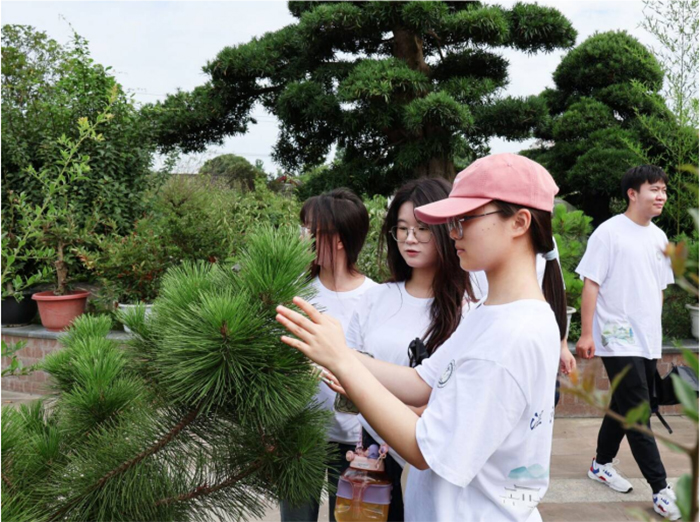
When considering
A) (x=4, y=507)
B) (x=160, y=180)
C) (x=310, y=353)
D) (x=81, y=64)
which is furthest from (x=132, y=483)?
(x=160, y=180)

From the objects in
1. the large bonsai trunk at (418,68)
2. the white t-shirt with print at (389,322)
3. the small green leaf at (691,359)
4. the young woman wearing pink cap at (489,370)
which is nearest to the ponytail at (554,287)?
the white t-shirt with print at (389,322)

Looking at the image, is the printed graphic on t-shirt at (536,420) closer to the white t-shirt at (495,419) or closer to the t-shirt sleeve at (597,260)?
the white t-shirt at (495,419)

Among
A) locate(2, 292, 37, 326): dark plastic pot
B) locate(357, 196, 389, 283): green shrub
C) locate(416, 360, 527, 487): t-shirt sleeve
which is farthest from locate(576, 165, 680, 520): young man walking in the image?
locate(2, 292, 37, 326): dark plastic pot

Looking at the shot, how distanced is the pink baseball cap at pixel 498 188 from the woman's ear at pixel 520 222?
2 centimetres

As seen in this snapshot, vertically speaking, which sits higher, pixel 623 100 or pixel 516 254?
pixel 623 100

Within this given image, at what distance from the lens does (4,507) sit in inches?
36.9

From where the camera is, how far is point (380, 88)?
607cm

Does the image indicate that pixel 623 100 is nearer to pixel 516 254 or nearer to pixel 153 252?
pixel 153 252

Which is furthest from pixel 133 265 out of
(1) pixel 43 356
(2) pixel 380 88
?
(2) pixel 380 88

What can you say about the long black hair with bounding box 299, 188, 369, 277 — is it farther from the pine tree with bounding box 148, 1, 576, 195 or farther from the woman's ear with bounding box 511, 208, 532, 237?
the pine tree with bounding box 148, 1, 576, 195

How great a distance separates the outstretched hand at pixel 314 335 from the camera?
39.5 inches

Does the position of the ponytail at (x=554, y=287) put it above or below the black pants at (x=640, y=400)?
above

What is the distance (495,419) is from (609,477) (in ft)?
10.1

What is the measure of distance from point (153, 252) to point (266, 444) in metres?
4.75
